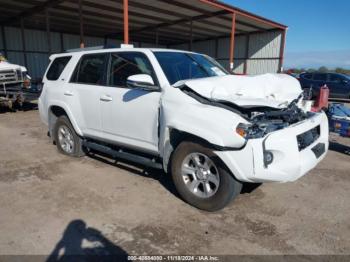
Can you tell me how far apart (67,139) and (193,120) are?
322cm

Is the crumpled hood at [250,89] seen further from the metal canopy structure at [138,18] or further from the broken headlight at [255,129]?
the metal canopy structure at [138,18]

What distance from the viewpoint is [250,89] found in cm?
360

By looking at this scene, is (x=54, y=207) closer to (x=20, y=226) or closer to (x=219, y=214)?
(x=20, y=226)

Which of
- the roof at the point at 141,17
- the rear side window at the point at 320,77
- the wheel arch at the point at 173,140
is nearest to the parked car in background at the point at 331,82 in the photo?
the rear side window at the point at 320,77

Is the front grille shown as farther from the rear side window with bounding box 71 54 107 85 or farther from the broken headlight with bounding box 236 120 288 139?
the rear side window with bounding box 71 54 107 85

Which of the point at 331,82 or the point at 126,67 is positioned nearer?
the point at 126,67

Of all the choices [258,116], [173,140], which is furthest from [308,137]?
[173,140]

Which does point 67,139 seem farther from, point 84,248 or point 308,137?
point 308,137

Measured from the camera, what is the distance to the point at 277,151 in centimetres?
290

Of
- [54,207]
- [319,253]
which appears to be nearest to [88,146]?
[54,207]

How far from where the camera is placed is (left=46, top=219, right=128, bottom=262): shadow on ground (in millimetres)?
2598

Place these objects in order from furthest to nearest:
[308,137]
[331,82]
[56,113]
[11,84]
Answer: [331,82], [11,84], [56,113], [308,137]

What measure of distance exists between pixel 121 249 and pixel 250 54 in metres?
22.6

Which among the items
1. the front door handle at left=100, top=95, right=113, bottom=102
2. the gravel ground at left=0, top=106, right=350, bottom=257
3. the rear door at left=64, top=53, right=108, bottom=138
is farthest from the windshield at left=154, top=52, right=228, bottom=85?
the gravel ground at left=0, top=106, right=350, bottom=257
